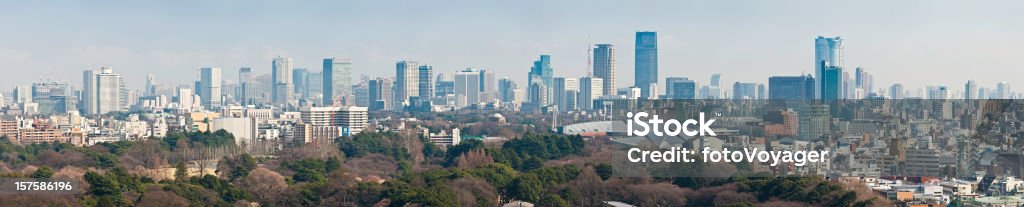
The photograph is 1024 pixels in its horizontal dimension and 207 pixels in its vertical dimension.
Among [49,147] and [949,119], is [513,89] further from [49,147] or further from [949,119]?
[949,119]

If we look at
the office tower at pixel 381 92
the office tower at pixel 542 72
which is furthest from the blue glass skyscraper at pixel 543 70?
the office tower at pixel 381 92

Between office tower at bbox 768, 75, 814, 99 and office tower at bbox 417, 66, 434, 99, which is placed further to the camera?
office tower at bbox 417, 66, 434, 99

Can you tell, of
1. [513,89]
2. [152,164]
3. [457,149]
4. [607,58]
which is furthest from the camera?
[513,89]

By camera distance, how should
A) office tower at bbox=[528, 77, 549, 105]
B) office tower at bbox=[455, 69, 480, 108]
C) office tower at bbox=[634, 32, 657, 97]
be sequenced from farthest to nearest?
1. office tower at bbox=[455, 69, 480, 108]
2. office tower at bbox=[528, 77, 549, 105]
3. office tower at bbox=[634, 32, 657, 97]

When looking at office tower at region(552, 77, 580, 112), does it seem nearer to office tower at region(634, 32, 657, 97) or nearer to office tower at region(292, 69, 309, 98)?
office tower at region(634, 32, 657, 97)

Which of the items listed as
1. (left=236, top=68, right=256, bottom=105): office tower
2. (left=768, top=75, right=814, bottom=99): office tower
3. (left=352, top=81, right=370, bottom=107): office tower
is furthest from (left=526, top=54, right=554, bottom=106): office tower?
(left=768, top=75, right=814, bottom=99): office tower

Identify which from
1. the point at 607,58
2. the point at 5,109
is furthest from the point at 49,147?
the point at 607,58

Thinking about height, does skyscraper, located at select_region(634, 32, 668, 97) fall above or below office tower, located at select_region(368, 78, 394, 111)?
above
